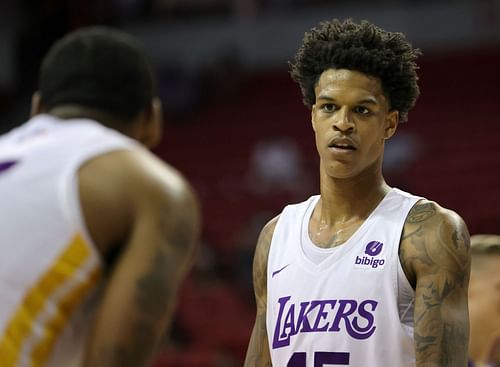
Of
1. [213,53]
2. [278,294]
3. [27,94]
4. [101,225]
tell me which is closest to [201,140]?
[213,53]

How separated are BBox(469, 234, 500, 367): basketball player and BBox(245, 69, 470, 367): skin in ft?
4.08

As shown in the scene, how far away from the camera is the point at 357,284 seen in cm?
402

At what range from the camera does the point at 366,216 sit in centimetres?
423

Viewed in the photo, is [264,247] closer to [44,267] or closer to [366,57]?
[366,57]

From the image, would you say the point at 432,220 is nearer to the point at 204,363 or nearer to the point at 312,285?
the point at 312,285

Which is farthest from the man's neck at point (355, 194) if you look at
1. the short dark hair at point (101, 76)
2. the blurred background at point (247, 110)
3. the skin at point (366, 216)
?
the blurred background at point (247, 110)

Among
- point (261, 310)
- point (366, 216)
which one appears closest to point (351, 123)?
point (366, 216)

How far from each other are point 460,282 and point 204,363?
710cm

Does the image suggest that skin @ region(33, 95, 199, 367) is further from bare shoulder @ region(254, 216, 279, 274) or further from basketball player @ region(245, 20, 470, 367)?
bare shoulder @ region(254, 216, 279, 274)

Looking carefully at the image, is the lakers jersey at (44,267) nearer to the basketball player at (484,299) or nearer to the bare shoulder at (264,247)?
the bare shoulder at (264,247)

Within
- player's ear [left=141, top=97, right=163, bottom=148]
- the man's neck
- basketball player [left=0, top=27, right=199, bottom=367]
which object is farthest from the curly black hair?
basketball player [left=0, top=27, right=199, bottom=367]

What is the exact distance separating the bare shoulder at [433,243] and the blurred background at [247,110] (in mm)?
6841

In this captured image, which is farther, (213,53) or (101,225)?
(213,53)

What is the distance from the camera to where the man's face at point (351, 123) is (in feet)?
13.5
